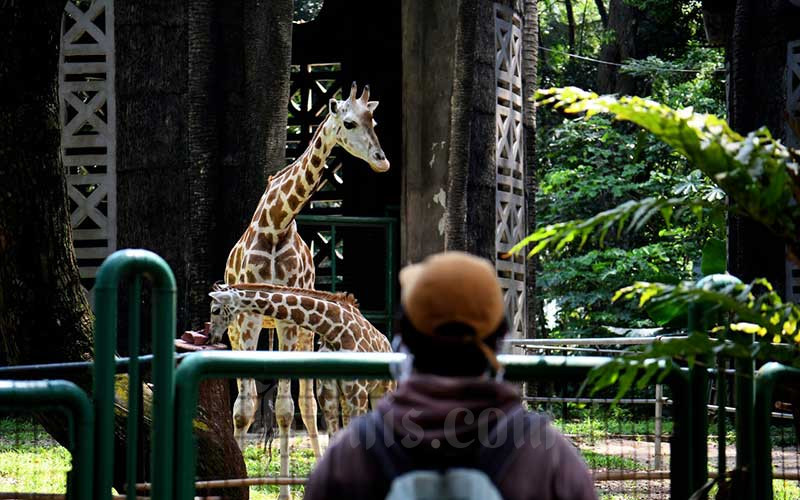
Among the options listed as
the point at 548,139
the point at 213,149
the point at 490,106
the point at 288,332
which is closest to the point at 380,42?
the point at 490,106

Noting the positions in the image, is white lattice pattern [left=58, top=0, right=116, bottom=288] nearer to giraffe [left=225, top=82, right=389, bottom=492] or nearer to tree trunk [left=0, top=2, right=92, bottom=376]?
giraffe [left=225, top=82, right=389, bottom=492]

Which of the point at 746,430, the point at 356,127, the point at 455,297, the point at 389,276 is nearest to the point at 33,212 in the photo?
the point at 746,430

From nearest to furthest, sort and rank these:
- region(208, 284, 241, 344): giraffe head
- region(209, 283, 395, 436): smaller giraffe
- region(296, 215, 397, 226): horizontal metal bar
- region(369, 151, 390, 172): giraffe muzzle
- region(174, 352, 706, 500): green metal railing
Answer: region(174, 352, 706, 500): green metal railing, region(208, 284, 241, 344): giraffe head, region(209, 283, 395, 436): smaller giraffe, region(369, 151, 390, 172): giraffe muzzle, region(296, 215, 397, 226): horizontal metal bar

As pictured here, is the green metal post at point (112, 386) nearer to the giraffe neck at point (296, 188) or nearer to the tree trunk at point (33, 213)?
the tree trunk at point (33, 213)

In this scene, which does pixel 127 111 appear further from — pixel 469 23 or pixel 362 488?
pixel 362 488

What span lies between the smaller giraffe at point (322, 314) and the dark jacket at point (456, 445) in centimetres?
671

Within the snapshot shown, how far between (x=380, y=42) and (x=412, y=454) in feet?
54.5

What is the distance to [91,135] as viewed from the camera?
13.9m

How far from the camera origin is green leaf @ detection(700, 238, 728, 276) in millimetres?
16125

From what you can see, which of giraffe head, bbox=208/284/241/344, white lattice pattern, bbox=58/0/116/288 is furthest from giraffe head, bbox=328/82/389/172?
white lattice pattern, bbox=58/0/116/288

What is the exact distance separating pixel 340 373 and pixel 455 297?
5.19 ft

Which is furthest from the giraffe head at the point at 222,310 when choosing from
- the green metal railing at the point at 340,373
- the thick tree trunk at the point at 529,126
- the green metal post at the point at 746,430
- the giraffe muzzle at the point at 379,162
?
the thick tree trunk at the point at 529,126

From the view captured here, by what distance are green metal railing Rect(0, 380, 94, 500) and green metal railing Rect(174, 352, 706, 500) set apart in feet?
0.88

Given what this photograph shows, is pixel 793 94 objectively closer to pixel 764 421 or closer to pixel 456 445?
pixel 764 421
